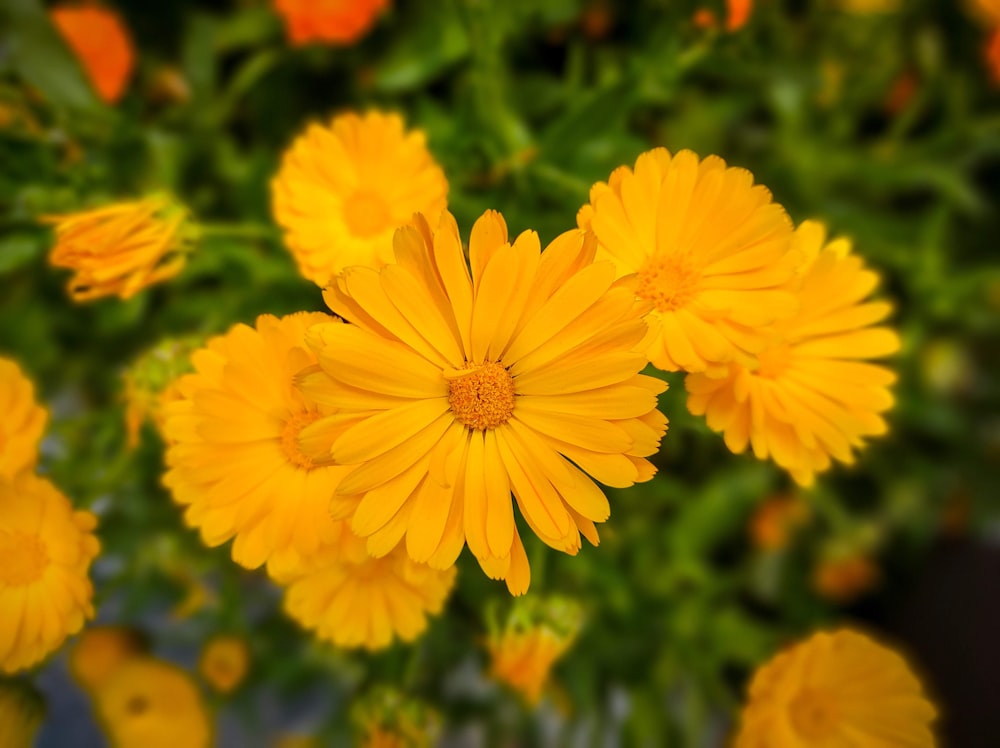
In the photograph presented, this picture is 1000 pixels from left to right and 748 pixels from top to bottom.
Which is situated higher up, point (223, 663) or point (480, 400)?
point (480, 400)

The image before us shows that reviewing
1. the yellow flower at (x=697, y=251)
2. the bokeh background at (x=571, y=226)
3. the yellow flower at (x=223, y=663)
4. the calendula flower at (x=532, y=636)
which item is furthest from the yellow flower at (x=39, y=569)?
the yellow flower at (x=697, y=251)

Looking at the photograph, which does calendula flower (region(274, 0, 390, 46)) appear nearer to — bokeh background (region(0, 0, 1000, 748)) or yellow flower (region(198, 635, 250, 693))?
bokeh background (region(0, 0, 1000, 748))

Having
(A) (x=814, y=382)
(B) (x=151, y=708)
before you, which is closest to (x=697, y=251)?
(A) (x=814, y=382)

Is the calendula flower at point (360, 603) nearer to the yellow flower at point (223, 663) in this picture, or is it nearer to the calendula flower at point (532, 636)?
the calendula flower at point (532, 636)

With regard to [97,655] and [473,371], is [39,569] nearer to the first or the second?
[97,655]

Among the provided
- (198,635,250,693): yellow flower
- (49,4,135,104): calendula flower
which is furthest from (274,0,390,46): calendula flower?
(198,635,250,693): yellow flower

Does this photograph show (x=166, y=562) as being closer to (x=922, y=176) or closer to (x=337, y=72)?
(x=337, y=72)

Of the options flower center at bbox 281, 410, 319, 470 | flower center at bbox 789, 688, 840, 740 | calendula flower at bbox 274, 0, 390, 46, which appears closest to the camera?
flower center at bbox 281, 410, 319, 470
